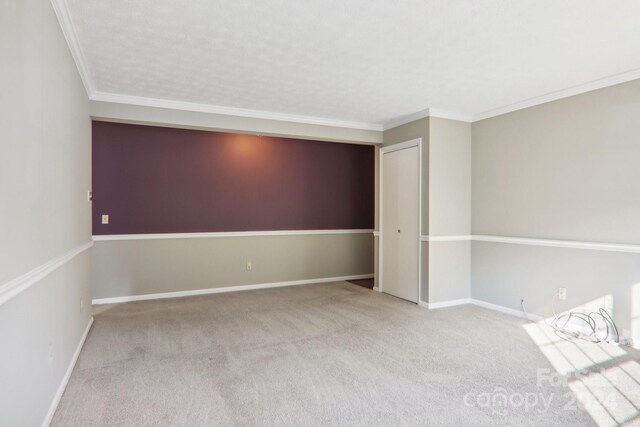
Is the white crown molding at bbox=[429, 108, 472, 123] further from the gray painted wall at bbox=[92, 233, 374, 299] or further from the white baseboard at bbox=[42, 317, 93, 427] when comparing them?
the white baseboard at bbox=[42, 317, 93, 427]

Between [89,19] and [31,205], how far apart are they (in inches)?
52.6

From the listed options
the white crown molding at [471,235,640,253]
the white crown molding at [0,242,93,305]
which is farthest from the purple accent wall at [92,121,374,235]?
the white crown molding at [0,242,93,305]

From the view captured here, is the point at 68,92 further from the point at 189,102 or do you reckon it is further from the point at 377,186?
the point at 377,186

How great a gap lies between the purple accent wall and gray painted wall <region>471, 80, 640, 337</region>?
7.44 ft

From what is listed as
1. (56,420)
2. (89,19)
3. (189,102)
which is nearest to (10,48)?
(89,19)

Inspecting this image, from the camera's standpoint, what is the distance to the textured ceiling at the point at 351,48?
2.16m

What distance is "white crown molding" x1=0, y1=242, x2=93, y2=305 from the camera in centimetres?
134

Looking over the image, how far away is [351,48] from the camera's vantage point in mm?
2668

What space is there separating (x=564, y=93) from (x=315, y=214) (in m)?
3.69

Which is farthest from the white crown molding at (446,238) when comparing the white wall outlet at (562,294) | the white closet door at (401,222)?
the white wall outlet at (562,294)

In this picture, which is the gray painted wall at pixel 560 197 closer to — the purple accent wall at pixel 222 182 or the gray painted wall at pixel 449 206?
the gray painted wall at pixel 449 206

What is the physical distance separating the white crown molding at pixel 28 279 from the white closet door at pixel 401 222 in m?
3.65

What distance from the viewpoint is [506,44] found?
260cm

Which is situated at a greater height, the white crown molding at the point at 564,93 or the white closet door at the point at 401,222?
the white crown molding at the point at 564,93
